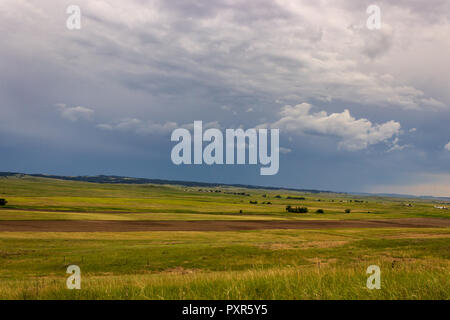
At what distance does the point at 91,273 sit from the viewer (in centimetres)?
2697

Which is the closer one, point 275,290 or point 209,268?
point 275,290

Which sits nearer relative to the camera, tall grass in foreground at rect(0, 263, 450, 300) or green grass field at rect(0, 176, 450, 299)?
tall grass in foreground at rect(0, 263, 450, 300)

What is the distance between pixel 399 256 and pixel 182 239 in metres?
30.1

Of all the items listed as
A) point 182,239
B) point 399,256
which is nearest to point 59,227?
point 182,239

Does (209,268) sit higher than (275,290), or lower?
lower

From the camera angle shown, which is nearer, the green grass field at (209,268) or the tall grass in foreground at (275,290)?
the tall grass in foreground at (275,290)

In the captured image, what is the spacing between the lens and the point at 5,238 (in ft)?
149
